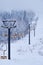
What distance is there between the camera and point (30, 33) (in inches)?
84.2

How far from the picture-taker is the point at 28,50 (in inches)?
82.4

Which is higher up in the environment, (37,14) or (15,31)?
(37,14)

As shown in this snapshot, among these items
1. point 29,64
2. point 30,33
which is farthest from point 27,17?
point 29,64

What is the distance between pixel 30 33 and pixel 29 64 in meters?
0.43

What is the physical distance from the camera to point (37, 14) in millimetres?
2119

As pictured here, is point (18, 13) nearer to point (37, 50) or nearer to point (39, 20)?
point (39, 20)

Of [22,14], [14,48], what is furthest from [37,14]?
[14,48]

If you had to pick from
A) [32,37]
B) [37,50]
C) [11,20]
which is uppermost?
[11,20]

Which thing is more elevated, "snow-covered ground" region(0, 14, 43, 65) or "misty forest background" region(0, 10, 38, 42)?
"misty forest background" region(0, 10, 38, 42)

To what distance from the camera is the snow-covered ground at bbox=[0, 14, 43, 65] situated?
6.77ft

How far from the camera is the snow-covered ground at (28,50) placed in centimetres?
206

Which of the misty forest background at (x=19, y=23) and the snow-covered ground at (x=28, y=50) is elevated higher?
the misty forest background at (x=19, y=23)

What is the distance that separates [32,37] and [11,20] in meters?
0.38

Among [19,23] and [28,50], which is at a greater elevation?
[19,23]
